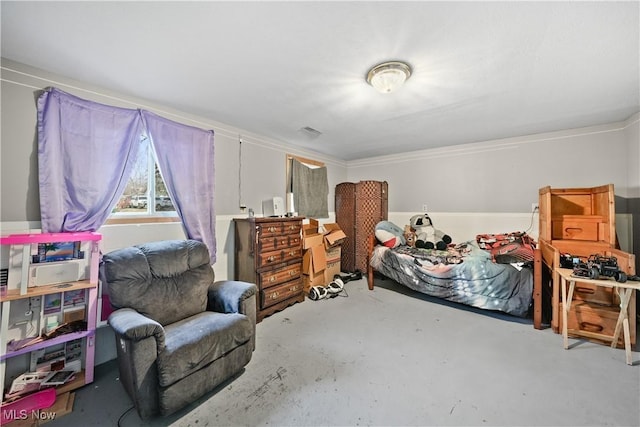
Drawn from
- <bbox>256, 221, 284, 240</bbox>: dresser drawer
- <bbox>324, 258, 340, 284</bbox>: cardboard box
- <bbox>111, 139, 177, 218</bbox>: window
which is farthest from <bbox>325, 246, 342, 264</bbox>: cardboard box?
<bbox>111, 139, 177, 218</bbox>: window

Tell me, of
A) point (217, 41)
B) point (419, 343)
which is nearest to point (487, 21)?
point (217, 41)

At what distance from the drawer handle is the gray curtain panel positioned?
11.8 ft

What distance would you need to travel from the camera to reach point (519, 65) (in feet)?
5.91

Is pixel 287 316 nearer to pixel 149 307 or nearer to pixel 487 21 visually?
pixel 149 307

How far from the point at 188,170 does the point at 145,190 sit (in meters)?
0.46

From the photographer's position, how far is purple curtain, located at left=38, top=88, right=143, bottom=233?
5.96 feet

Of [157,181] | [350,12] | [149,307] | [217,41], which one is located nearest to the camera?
[350,12]

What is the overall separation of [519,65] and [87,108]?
3.45 metres

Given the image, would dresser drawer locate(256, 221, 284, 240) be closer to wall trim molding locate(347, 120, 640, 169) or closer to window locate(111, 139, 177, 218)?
window locate(111, 139, 177, 218)

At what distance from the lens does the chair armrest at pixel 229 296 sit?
2.06m

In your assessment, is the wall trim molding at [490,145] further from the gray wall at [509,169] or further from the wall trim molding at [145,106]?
the wall trim molding at [145,106]

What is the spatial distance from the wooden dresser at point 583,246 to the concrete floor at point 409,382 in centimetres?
24

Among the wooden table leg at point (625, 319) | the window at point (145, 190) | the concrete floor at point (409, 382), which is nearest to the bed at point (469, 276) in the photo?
the concrete floor at point (409, 382)

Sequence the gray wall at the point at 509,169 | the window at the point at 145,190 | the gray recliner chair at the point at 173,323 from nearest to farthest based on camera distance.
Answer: the gray recliner chair at the point at 173,323
the window at the point at 145,190
the gray wall at the point at 509,169
